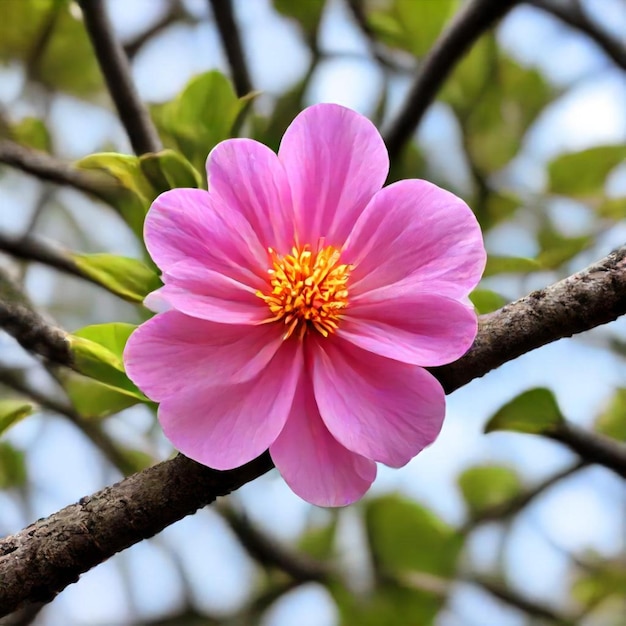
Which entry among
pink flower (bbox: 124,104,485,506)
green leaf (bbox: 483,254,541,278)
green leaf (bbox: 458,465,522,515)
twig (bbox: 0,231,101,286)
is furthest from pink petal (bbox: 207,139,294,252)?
green leaf (bbox: 458,465,522,515)

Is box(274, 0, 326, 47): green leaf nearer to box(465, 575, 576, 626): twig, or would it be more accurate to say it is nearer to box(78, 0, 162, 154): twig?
box(78, 0, 162, 154): twig

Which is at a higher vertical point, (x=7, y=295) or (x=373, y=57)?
(x=373, y=57)

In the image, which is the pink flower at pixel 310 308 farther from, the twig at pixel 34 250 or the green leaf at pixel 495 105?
the green leaf at pixel 495 105

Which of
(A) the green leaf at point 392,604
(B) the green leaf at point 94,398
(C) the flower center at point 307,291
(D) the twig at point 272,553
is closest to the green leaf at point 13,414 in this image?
(B) the green leaf at point 94,398

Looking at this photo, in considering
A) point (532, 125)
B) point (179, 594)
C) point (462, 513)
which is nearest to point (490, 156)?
point (532, 125)

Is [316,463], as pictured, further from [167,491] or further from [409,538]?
[409,538]

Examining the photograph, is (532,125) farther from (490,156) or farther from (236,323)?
(236,323)
